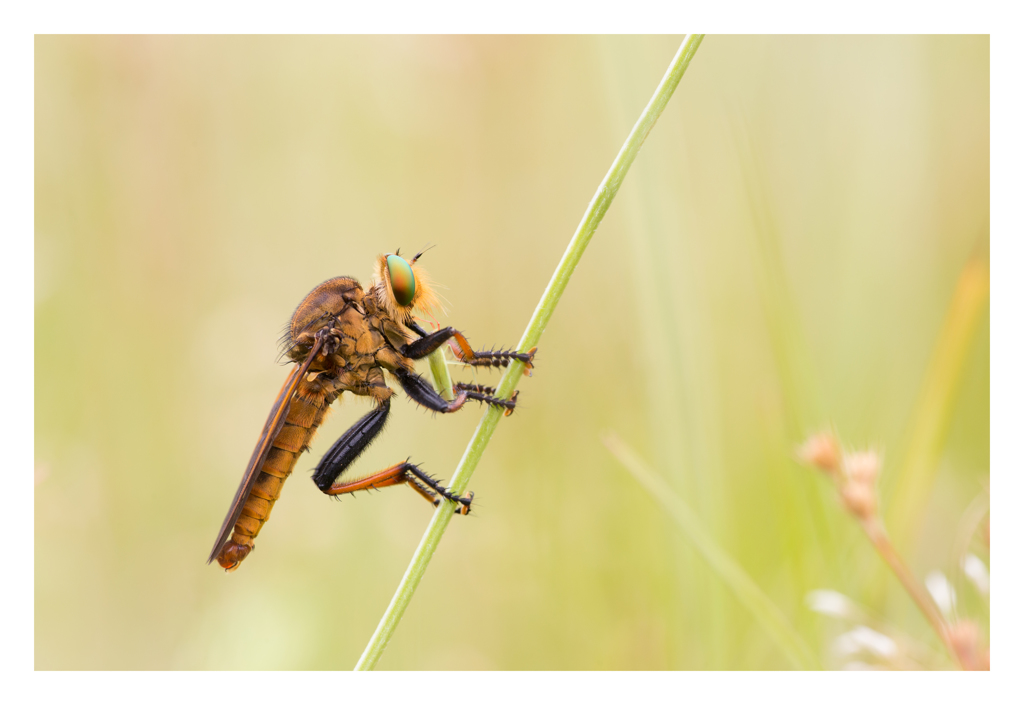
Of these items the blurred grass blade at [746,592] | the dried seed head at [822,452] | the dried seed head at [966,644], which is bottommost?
the dried seed head at [966,644]

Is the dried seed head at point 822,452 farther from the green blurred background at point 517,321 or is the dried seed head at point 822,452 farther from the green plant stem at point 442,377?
the green plant stem at point 442,377

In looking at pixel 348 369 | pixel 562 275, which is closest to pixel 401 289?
pixel 348 369

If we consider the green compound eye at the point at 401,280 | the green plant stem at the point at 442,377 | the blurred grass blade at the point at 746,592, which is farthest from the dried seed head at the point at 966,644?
the green compound eye at the point at 401,280

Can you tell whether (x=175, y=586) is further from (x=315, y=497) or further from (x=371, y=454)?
(x=371, y=454)

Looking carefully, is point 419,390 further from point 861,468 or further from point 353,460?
point 861,468

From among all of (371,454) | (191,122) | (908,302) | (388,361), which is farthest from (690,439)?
(191,122)
